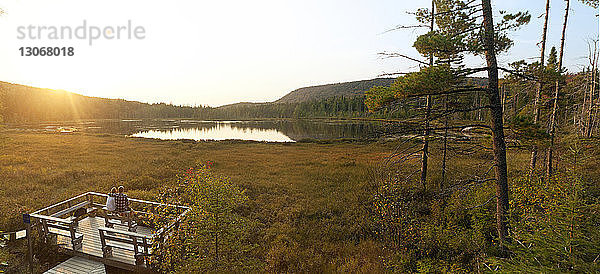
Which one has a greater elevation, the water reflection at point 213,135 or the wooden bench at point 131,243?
the wooden bench at point 131,243

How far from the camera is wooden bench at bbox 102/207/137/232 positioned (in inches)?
354

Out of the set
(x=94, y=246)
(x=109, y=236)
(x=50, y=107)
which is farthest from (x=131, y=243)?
(x=50, y=107)

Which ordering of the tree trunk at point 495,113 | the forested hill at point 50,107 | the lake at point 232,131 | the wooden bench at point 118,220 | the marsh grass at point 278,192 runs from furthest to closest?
1. the forested hill at point 50,107
2. the lake at point 232,131
3. the marsh grass at point 278,192
4. the wooden bench at point 118,220
5. the tree trunk at point 495,113

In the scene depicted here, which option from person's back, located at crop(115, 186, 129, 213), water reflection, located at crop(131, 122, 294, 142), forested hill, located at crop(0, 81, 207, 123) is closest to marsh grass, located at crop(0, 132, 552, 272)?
person's back, located at crop(115, 186, 129, 213)

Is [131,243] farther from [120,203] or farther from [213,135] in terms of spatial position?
[213,135]

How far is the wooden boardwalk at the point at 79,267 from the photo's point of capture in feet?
24.5

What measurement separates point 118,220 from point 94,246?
1392 mm

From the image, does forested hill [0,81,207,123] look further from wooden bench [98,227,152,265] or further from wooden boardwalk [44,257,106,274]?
wooden bench [98,227,152,265]

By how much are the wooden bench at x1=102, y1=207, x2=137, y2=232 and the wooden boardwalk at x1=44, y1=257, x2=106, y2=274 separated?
1407 millimetres

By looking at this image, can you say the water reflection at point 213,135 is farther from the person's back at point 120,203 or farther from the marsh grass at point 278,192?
the person's back at point 120,203

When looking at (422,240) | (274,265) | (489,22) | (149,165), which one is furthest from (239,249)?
(149,165)

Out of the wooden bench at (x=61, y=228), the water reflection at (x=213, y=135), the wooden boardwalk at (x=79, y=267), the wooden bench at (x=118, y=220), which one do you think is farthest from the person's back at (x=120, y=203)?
the water reflection at (x=213, y=135)

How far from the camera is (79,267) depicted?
766 cm

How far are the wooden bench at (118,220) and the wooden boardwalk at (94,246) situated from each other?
7.4 inches
